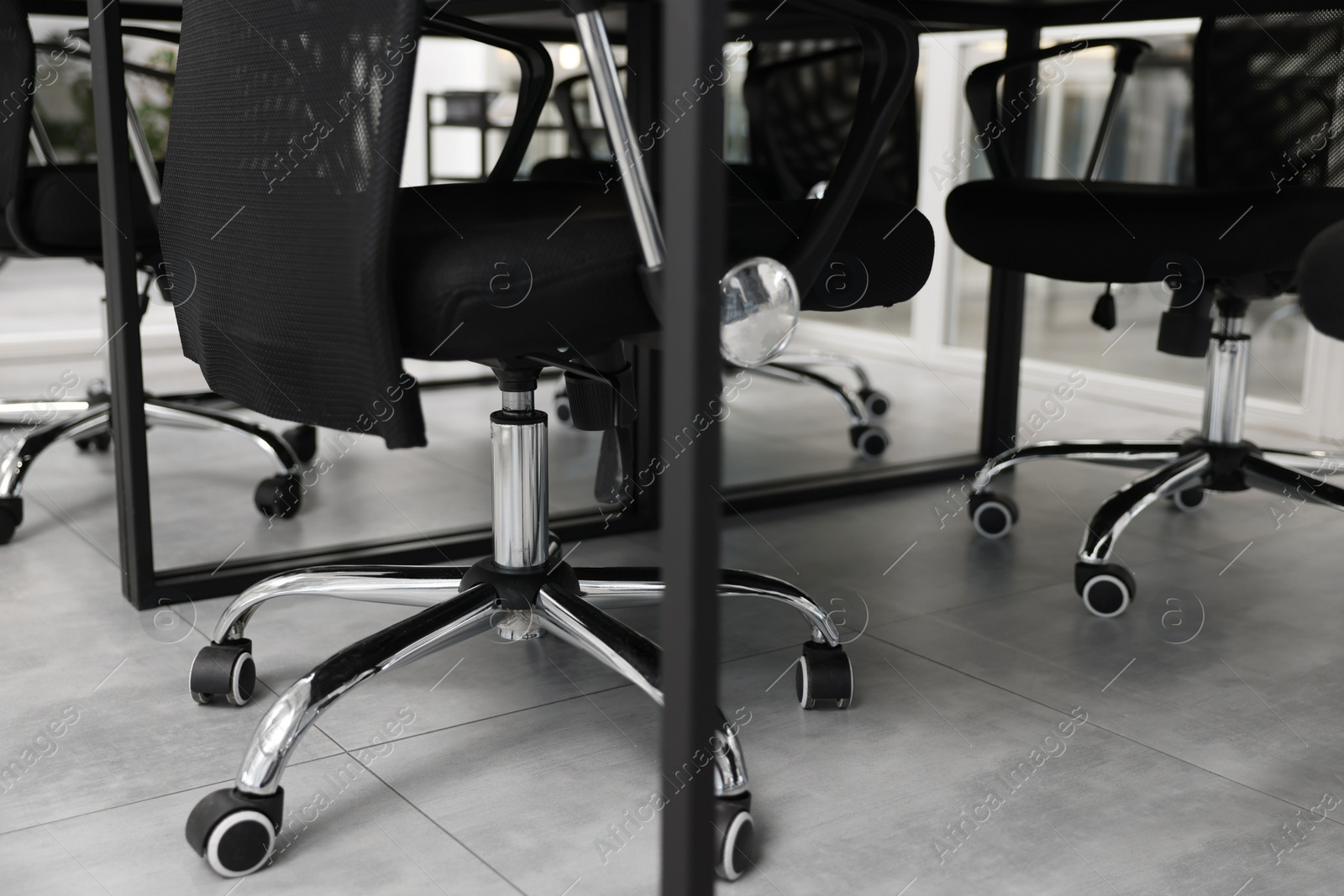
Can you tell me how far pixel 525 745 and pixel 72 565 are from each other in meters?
0.99

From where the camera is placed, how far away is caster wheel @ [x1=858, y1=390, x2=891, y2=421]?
315cm

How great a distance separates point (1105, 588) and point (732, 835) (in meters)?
0.90

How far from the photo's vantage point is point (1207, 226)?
5.81ft

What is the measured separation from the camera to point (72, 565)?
1.99 m

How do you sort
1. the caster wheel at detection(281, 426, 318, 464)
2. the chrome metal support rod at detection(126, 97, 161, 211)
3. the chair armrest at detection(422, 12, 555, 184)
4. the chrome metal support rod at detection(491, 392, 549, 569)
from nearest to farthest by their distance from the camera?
the chrome metal support rod at detection(491, 392, 549, 569)
the chair armrest at detection(422, 12, 555, 184)
the chrome metal support rod at detection(126, 97, 161, 211)
the caster wheel at detection(281, 426, 318, 464)

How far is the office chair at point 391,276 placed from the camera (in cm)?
102

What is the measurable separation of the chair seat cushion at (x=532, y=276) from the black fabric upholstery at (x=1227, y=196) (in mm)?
753

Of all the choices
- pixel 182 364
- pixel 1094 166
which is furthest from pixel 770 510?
pixel 182 364

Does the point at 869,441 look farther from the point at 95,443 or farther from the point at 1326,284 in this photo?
the point at 1326,284

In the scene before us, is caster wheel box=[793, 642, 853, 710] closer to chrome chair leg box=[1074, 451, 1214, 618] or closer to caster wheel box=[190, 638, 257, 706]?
chrome chair leg box=[1074, 451, 1214, 618]

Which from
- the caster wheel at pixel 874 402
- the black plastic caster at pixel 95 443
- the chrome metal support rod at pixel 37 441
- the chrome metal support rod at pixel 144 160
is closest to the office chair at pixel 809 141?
the caster wheel at pixel 874 402

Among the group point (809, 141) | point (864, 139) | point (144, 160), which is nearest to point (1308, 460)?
point (809, 141)

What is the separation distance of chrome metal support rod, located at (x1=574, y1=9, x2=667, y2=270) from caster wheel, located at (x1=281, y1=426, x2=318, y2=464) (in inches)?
70.0

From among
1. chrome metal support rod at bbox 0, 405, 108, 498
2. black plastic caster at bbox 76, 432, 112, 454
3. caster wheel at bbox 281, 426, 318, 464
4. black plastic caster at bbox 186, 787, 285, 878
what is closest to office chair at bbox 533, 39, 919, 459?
caster wheel at bbox 281, 426, 318, 464
